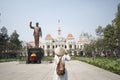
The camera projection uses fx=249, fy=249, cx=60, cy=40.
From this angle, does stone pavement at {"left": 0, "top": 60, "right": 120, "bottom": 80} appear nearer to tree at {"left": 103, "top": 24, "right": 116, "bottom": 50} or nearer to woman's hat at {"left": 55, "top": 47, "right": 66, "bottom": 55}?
woman's hat at {"left": 55, "top": 47, "right": 66, "bottom": 55}

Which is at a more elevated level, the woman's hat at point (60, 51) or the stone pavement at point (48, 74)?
the woman's hat at point (60, 51)

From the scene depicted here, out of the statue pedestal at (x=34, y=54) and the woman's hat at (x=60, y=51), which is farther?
the statue pedestal at (x=34, y=54)

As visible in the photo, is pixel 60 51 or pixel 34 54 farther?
pixel 34 54

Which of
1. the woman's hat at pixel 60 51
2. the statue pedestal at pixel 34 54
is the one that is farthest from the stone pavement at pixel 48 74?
the statue pedestal at pixel 34 54

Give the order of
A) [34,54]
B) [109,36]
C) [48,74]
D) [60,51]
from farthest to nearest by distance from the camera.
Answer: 1. [109,36]
2. [34,54]
3. [48,74]
4. [60,51]

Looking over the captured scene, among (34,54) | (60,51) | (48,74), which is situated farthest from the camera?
(34,54)

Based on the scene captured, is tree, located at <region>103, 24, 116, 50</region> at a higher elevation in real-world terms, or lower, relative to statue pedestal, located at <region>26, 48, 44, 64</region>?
higher

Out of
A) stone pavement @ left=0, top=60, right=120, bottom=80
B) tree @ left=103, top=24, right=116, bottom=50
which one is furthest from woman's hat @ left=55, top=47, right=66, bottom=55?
tree @ left=103, top=24, right=116, bottom=50

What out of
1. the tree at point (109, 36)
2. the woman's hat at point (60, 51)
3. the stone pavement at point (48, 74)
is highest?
the tree at point (109, 36)

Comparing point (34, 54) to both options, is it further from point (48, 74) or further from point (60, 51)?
point (60, 51)

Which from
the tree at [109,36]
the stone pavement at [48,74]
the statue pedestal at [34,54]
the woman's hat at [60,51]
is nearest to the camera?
the woman's hat at [60,51]

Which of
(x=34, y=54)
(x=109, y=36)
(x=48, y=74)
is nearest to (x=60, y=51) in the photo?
(x=48, y=74)

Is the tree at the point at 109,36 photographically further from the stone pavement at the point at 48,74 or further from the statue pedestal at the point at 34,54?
the stone pavement at the point at 48,74

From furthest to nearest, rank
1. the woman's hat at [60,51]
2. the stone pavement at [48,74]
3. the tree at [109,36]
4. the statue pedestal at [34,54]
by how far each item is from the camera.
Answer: the tree at [109,36] < the statue pedestal at [34,54] < the stone pavement at [48,74] < the woman's hat at [60,51]
